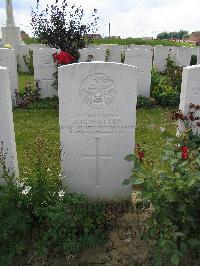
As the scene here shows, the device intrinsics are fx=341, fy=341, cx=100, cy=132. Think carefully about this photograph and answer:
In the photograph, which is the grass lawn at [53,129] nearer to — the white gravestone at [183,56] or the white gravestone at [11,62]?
the white gravestone at [11,62]

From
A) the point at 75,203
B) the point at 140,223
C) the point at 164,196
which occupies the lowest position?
the point at 140,223

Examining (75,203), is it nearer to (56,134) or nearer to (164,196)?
(164,196)

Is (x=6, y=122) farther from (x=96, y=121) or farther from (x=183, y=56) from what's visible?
(x=183, y=56)

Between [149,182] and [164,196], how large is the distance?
19 centimetres

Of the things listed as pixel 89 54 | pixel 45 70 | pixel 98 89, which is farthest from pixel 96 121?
pixel 89 54

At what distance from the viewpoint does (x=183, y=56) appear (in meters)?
12.2

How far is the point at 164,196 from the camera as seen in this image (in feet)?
9.37

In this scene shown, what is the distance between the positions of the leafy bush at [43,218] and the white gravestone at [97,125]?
0.40 metres

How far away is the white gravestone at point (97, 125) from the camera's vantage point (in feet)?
12.2

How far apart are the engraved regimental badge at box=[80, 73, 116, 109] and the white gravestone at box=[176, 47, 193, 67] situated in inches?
355

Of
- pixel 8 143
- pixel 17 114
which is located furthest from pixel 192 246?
pixel 17 114

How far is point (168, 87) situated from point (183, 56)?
12.6 ft

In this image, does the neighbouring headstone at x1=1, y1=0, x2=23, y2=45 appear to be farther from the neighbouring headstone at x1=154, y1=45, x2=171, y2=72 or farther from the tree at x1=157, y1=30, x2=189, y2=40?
the tree at x1=157, y1=30, x2=189, y2=40

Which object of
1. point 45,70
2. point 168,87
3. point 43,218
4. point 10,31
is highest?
point 10,31
